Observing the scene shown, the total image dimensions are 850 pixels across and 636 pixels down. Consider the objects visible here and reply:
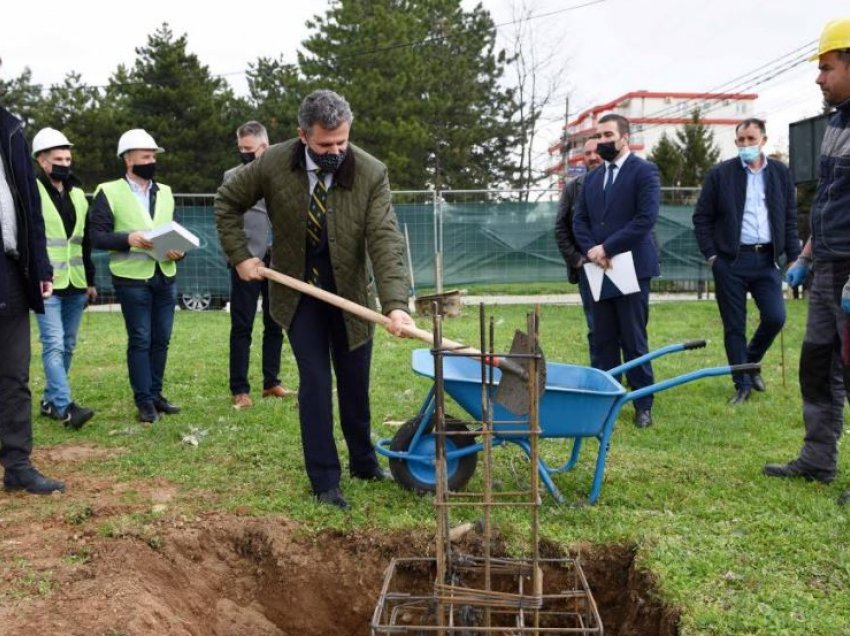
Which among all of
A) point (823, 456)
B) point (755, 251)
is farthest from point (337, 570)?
point (755, 251)

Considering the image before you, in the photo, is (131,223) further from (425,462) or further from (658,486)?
(658,486)

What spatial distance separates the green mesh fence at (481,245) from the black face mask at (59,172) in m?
8.60

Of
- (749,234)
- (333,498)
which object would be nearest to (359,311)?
(333,498)

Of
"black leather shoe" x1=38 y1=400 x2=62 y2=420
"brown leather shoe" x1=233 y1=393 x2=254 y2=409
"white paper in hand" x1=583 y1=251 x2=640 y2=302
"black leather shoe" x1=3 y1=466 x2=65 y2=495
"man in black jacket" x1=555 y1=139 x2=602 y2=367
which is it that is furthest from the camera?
"man in black jacket" x1=555 y1=139 x2=602 y2=367

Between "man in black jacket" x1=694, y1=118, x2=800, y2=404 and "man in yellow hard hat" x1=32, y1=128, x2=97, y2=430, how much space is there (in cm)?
469

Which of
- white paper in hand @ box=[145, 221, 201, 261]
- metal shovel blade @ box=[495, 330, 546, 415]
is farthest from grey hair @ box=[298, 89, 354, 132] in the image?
white paper in hand @ box=[145, 221, 201, 261]

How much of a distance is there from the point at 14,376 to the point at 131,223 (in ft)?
6.23

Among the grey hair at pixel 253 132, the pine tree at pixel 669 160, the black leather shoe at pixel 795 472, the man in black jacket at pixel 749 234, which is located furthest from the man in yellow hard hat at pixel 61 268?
the pine tree at pixel 669 160

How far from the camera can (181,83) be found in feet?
96.0

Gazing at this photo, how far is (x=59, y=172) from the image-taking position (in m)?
6.05

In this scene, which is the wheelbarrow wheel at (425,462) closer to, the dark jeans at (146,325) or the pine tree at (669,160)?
the dark jeans at (146,325)

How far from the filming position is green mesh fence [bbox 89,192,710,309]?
14.7 meters

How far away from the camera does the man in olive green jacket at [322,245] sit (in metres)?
4.05

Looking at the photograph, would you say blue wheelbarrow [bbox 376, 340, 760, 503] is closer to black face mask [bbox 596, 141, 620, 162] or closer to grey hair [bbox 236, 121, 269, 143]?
black face mask [bbox 596, 141, 620, 162]
